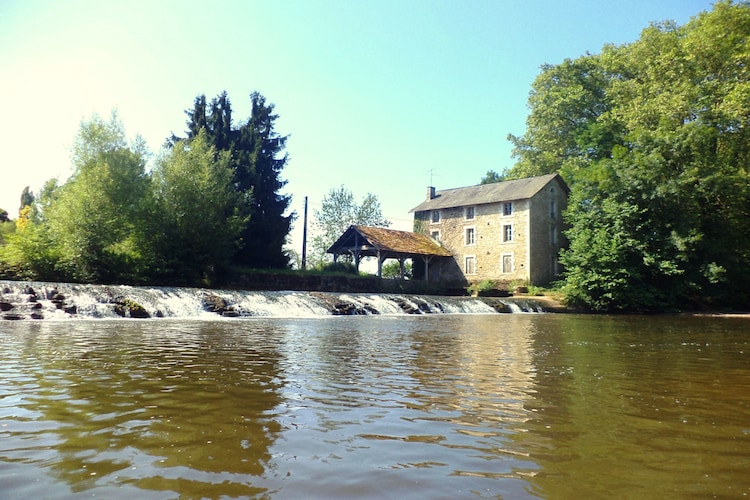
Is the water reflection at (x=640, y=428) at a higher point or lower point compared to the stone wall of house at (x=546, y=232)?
lower

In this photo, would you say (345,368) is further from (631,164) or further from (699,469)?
(631,164)

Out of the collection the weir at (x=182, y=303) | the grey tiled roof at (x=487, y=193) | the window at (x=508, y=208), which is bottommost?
the weir at (x=182, y=303)

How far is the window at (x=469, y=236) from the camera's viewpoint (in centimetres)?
3792

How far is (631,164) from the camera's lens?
26.7m

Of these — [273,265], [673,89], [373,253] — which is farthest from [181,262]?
[673,89]

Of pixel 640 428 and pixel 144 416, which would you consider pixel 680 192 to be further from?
pixel 144 416

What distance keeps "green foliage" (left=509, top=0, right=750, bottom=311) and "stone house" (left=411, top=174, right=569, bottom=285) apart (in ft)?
20.3

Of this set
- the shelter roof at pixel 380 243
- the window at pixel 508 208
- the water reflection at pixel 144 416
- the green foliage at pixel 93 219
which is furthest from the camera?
the window at pixel 508 208

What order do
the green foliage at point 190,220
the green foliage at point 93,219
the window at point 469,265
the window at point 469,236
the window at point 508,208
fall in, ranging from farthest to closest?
the window at point 469,236, the window at point 469,265, the window at point 508,208, the green foliage at point 190,220, the green foliage at point 93,219

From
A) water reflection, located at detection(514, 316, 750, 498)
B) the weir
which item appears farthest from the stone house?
water reflection, located at detection(514, 316, 750, 498)

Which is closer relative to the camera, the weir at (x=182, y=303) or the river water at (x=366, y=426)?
the river water at (x=366, y=426)

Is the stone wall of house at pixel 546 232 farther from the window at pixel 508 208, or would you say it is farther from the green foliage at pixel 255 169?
the green foliage at pixel 255 169

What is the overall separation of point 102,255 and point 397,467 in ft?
74.4

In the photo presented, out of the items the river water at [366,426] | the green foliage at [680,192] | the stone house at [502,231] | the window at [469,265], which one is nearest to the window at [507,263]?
the stone house at [502,231]
